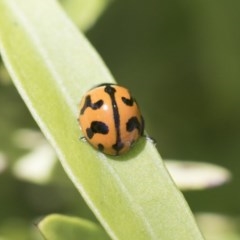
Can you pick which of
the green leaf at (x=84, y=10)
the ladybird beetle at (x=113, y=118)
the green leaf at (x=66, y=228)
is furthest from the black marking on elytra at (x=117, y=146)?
the green leaf at (x=84, y=10)

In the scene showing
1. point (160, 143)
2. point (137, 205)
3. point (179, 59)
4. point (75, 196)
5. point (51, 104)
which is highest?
point (179, 59)

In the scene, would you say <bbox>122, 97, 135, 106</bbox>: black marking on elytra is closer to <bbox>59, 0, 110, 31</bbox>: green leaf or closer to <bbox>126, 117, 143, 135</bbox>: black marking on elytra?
<bbox>126, 117, 143, 135</bbox>: black marking on elytra

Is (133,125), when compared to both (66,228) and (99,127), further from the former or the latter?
(66,228)

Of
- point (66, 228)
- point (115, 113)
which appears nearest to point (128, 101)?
point (115, 113)

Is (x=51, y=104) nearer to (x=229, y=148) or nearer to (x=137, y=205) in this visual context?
(x=137, y=205)

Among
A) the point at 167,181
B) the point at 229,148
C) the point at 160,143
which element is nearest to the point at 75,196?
the point at 160,143

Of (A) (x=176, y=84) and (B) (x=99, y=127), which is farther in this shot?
(A) (x=176, y=84)
